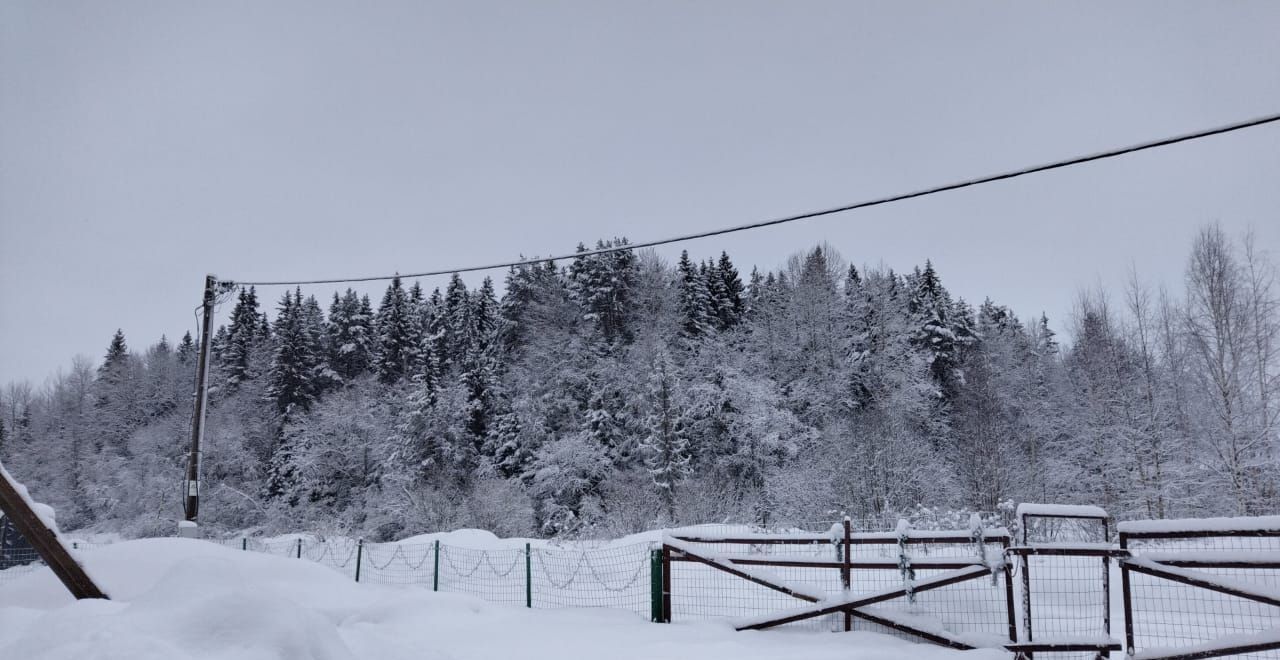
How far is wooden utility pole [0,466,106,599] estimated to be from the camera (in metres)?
5.21

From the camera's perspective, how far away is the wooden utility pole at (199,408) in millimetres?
13180

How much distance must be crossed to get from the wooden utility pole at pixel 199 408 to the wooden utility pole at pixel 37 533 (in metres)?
8.00

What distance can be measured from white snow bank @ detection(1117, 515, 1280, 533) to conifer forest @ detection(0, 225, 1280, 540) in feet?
56.3

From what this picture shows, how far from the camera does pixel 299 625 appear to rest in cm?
418

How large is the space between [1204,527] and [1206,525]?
0.04 meters

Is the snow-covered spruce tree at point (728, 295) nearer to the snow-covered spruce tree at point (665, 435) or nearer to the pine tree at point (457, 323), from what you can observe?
the snow-covered spruce tree at point (665, 435)

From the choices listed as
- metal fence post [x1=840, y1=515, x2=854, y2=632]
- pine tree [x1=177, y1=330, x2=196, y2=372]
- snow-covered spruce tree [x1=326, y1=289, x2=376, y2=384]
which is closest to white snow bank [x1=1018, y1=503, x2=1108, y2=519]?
metal fence post [x1=840, y1=515, x2=854, y2=632]

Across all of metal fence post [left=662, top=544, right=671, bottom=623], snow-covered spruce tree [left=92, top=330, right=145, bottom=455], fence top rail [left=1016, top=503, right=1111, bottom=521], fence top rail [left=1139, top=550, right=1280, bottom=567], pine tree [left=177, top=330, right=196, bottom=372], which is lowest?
metal fence post [left=662, top=544, right=671, bottom=623]

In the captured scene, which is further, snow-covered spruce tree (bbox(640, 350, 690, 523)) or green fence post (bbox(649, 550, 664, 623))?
snow-covered spruce tree (bbox(640, 350, 690, 523))

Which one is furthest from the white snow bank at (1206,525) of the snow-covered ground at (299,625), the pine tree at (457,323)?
the pine tree at (457,323)

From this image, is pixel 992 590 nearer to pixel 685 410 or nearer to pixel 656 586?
pixel 656 586

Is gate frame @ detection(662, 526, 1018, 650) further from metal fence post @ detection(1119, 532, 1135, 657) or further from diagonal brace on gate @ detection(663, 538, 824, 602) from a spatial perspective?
metal fence post @ detection(1119, 532, 1135, 657)

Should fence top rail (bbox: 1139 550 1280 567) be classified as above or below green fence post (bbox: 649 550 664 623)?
above

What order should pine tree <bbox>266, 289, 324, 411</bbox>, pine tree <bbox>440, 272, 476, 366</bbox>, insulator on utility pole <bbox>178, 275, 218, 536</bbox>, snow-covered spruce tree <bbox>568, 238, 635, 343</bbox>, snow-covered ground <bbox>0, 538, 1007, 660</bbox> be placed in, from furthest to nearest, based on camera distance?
pine tree <bbox>266, 289, 324, 411</bbox>, pine tree <bbox>440, 272, 476, 366</bbox>, snow-covered spruce tree <bbox>568, 238, 635, 343</bbox>, insulator on utility pole <bbox>178, 275, 218, 536</bbox>, snow-covered ground <bbox>0, 538, 1007, 660</bbox>
